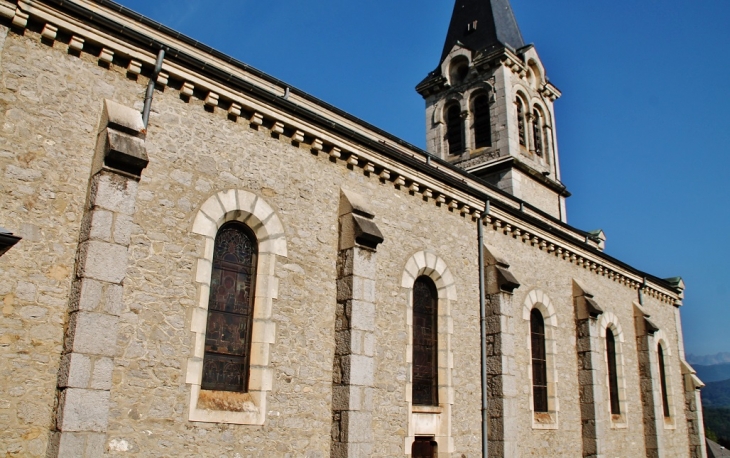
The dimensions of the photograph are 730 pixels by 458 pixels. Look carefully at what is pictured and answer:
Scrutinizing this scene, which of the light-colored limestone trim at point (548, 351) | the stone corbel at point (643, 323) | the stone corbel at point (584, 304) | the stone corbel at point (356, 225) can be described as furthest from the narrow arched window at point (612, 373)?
the stone corbel at point (356, 225)

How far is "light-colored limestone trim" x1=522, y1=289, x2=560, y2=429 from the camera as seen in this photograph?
14.1 meters

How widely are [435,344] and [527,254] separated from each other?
432cm

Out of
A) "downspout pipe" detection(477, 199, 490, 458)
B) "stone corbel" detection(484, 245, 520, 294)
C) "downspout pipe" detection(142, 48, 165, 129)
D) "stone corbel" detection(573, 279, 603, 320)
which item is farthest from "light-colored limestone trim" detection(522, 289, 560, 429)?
"downspout pipe" detection(142, 48, 165, 129)

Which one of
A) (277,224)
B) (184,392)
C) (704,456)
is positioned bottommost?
(704,456)

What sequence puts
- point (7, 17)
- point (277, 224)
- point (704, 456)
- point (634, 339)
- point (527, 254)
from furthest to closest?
1. point (704, 456)
2. point (634, 339)
3. point (527, 254)
4. point (277, 224)
5. point (7, 17)

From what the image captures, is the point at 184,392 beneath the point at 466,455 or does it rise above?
above

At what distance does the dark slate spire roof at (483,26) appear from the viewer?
972 inches

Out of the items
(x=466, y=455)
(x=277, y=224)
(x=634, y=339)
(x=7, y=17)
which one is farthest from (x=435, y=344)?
(x=634, y=339)

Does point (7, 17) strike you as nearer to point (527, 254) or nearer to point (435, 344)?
point (435, 344)

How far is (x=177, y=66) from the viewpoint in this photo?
8.80 metres

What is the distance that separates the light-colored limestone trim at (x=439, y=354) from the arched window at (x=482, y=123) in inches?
464

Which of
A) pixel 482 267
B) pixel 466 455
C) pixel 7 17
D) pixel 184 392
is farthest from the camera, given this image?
pixel 482 267

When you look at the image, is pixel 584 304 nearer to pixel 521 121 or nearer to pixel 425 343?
pixel 425 343

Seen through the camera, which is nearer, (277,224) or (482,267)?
(277,224)
